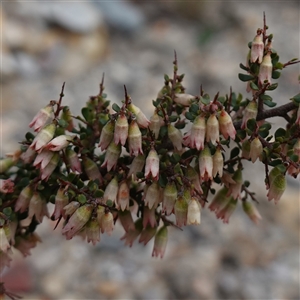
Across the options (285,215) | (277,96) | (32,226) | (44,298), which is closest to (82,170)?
(32,226)

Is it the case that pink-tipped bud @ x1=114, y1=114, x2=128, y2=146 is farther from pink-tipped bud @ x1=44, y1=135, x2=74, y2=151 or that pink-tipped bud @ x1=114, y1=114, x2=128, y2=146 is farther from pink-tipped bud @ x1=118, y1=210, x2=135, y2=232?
pink-tipped bud @ x1=118, y1=210, x2=135, y2=232

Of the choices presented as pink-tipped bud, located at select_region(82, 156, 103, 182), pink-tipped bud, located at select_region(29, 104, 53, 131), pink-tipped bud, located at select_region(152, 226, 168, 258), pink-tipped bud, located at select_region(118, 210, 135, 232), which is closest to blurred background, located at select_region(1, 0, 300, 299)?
pink-tipped bud, located at select_region(152, 226, 168, 258)

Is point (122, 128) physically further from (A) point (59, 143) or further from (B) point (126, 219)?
(B) point (126, 219)

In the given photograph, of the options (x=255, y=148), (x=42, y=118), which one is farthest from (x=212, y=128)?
(x=42, y=118)

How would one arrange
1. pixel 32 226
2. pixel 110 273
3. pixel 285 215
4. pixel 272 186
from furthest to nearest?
pixel 285 215, pixel 110 273, pixel 32 226, pixel 272 186

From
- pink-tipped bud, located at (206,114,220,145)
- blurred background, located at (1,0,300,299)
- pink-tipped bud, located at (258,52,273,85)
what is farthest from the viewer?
blurred background, located at (1,0,300,299)

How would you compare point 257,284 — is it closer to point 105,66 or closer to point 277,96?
point 277,96
